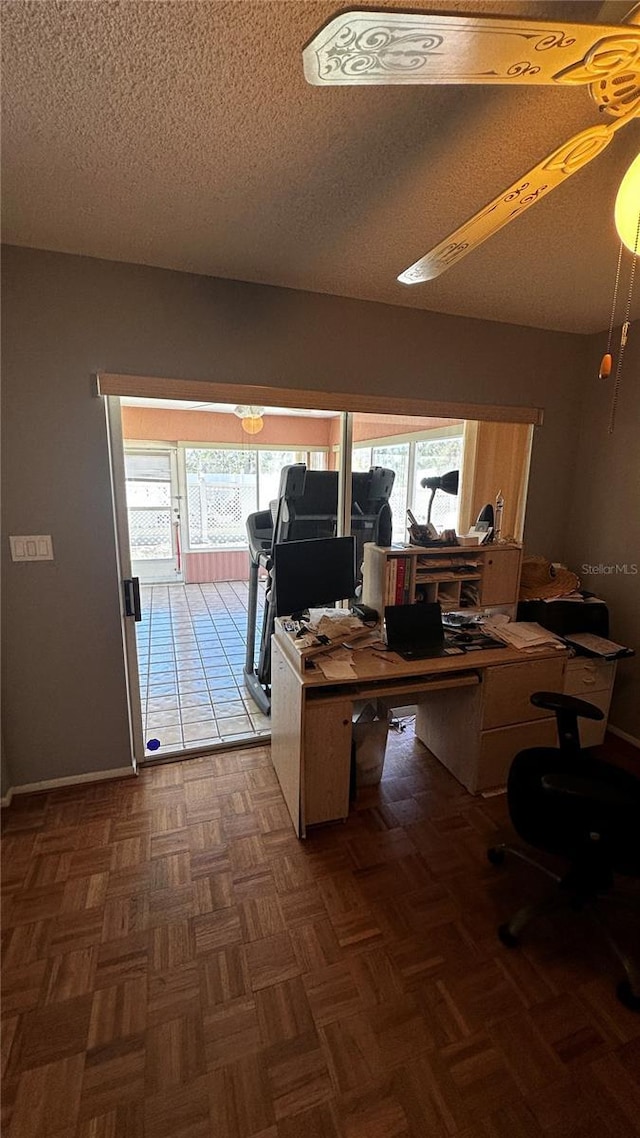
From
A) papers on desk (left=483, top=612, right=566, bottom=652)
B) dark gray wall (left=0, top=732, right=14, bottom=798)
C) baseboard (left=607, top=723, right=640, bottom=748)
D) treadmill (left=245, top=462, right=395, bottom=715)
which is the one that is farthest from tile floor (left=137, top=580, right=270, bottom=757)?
baseboard (left=607, top=723, right=640, bottom=748)

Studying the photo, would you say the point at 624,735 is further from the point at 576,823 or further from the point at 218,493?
the point at 218,493

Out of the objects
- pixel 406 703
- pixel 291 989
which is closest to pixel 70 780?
pixel 291 989

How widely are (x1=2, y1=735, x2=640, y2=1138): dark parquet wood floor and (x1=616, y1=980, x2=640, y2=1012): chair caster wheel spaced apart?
0.09ft

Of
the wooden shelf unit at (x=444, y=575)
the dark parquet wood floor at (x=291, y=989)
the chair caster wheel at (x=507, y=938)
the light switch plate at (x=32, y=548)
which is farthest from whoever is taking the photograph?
the wooden shelf unit at (x=444, y=575)

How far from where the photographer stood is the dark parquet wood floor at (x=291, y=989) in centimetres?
111

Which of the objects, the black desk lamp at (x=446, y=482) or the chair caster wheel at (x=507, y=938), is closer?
the chair caster wheel at (x=507, y=938)

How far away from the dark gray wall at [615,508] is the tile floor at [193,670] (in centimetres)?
228

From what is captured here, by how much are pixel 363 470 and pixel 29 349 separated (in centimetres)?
179

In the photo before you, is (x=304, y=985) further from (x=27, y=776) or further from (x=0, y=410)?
(x=0, y=410)

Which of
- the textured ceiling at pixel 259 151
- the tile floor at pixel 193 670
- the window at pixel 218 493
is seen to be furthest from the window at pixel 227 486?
the textured ceiling at pixel 259 151

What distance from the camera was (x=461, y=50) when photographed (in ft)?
2.25

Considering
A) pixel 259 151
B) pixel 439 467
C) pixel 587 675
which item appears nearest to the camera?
pixel 259 151

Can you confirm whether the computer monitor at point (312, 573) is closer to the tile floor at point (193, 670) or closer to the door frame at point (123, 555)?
the door frame at point (123, 555)
